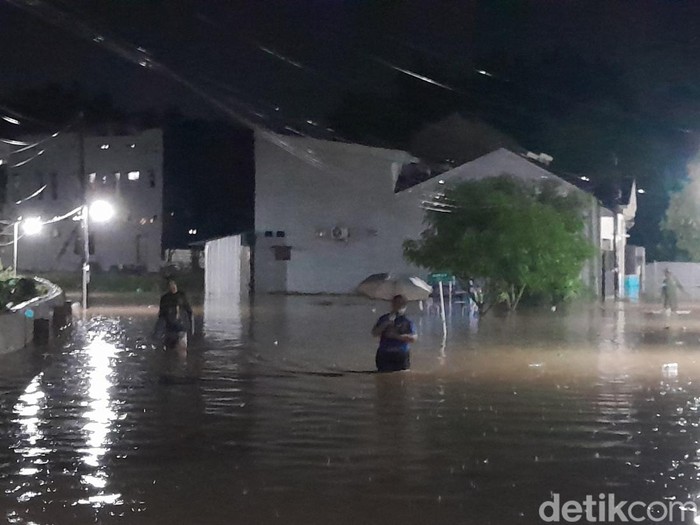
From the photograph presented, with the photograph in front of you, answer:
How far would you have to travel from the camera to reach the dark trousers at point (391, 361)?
1638cm

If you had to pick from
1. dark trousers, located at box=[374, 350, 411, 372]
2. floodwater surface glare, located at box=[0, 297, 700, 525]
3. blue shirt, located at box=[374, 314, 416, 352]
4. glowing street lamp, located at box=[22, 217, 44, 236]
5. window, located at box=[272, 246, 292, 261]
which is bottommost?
floodwater surface glare, located at box=[0, 297, 700, 525]

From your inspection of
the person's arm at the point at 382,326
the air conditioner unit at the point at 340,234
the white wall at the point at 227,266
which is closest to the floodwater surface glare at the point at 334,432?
the person's arm at the point at 382,326

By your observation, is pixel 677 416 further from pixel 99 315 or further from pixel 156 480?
pixel 99 315

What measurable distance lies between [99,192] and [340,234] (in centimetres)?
1447

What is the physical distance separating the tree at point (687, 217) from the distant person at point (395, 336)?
4393cm

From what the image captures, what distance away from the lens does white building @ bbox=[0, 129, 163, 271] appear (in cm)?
5894

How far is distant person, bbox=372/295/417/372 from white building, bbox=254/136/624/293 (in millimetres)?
31562

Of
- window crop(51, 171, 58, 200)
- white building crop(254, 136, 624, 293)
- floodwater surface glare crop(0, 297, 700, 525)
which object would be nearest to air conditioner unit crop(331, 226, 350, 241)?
white building crop(254, 136, 624, 293)

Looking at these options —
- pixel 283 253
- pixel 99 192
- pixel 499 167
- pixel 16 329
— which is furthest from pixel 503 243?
pixel 99 192

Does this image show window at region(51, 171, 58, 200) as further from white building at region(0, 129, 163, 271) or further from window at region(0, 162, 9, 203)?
window at region(0, 162, 9, 203)

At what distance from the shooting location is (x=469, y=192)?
3459cm

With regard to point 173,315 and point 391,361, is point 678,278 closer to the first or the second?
point 173,315

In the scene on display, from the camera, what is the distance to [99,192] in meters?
56.8

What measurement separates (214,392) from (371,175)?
3510 centimetres
